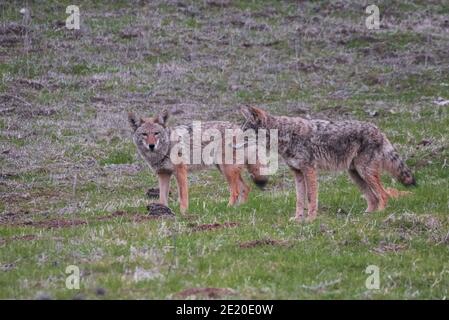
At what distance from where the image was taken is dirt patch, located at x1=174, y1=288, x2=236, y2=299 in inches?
268

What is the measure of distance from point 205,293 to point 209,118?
11.9 meters

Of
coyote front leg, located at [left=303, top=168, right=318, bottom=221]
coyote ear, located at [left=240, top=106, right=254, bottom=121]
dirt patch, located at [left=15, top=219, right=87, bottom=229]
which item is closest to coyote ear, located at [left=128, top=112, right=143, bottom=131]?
coyote ear, located at [left=240, top=106, right=254, bottom=121]

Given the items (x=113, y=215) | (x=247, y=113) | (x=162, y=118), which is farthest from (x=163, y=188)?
(x=247, y=113)

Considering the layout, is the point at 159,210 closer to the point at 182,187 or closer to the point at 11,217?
the point at 182,187

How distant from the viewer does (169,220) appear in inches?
392

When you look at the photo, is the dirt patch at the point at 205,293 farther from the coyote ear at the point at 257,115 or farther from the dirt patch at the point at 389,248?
the coyote ear at the point at 257,115

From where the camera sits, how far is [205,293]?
686cm

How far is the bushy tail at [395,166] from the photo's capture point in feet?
36.1

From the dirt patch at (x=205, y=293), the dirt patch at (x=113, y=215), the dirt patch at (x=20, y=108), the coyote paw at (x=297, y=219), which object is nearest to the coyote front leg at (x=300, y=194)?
the coyote paw at (x=297, y=219)

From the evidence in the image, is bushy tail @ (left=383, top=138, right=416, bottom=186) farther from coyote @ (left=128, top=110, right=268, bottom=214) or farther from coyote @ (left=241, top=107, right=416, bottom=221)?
coyote @ (left=128, top=110, right=268, bottom=214)

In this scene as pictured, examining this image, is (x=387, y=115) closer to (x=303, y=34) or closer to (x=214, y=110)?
(x=214, y=110)
